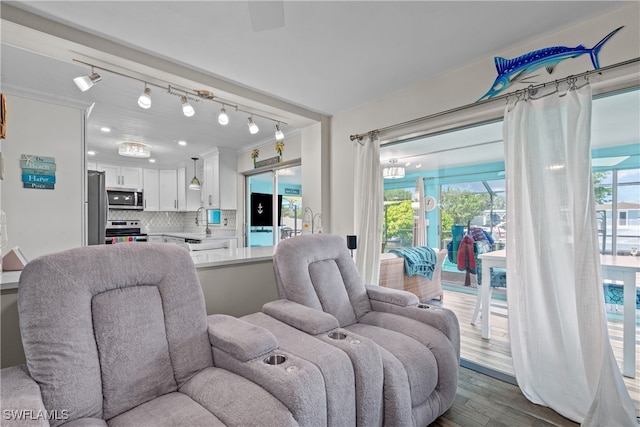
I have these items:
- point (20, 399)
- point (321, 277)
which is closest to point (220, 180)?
point (321, 277)

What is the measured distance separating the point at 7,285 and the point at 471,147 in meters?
3.44

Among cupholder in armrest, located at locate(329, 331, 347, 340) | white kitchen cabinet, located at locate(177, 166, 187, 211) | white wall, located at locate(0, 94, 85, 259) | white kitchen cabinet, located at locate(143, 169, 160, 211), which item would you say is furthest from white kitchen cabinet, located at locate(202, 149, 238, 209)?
cupholder in armrest, located at locate(329, 331, 347, 340)

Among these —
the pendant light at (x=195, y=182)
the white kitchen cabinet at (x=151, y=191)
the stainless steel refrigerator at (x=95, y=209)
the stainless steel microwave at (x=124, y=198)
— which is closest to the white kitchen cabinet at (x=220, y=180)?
the pendant light at (x=195, y=182)

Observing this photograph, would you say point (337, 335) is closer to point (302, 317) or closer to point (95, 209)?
point (302, 317)

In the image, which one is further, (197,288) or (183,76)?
(183,76)

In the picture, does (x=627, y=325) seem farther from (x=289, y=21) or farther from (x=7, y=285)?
(x=7, y=285)

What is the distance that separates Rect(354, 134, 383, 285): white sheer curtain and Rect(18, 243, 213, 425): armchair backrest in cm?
195

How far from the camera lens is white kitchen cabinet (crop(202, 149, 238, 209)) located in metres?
5.30

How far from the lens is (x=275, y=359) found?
1366mm

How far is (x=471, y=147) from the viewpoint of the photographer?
2787 millimetres

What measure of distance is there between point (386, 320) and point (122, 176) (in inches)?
245

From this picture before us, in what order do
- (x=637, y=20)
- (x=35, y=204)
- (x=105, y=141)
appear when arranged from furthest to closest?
(x=105, y=141) < (x=35, y=204) < (x=637, y=20)

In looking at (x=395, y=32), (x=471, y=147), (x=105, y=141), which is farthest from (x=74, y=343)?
(x=105, y=141)

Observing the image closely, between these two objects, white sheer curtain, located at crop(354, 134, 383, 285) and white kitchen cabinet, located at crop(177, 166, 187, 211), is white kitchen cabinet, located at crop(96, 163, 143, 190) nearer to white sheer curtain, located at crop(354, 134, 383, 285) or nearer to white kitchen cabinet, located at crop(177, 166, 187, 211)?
white kitchen cabinet, located at crop(177, 166, 187, 211)
